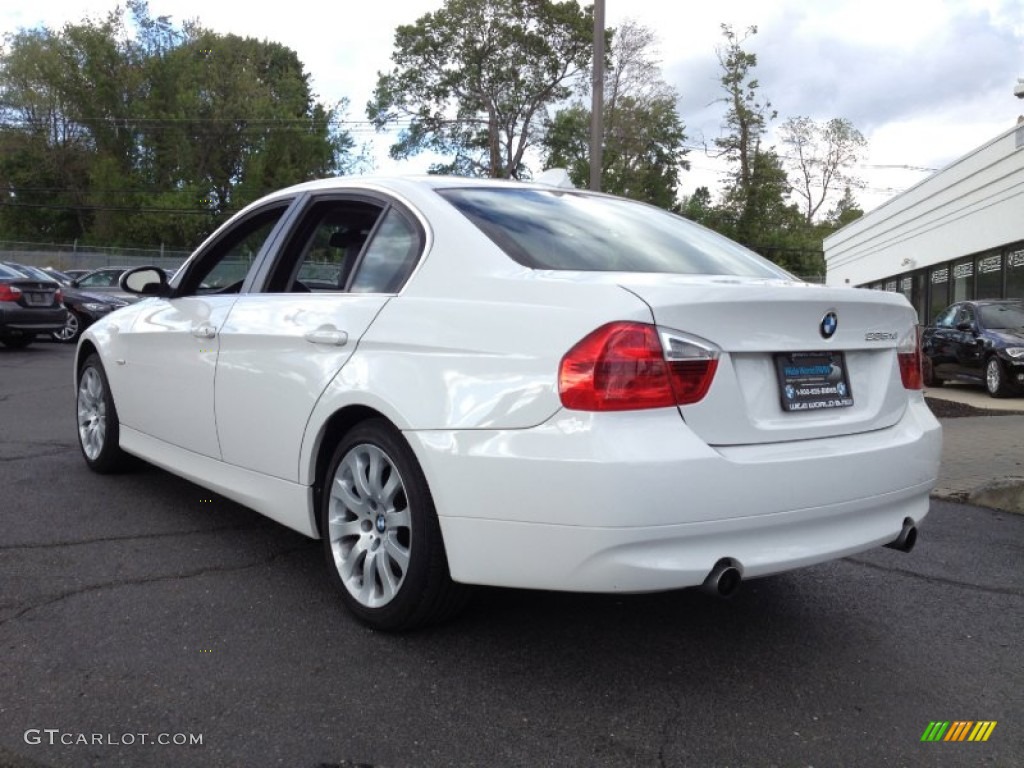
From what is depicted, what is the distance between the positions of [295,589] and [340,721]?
113cm

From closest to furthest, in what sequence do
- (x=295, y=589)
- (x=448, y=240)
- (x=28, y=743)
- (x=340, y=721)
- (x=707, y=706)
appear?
1. (x=28, y=743)
2. (x=340, y=721)
3. (x=707, y=706)
4. (x=448, y=240)
5. (x=295, y=589)

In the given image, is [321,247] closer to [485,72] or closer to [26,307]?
[26,307]

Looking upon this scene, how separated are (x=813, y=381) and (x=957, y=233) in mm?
20733

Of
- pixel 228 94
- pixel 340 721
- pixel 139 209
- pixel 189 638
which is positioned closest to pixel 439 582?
pixel 340 721

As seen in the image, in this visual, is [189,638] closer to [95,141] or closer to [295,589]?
[295,589]

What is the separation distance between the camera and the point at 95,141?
53.9 meters

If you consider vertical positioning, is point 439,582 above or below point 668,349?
below

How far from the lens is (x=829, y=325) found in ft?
9.74

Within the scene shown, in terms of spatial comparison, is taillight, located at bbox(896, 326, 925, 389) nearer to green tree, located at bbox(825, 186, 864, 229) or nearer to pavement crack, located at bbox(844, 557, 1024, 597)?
pavement crack, located at bbox(844, 557, 1024, 597)

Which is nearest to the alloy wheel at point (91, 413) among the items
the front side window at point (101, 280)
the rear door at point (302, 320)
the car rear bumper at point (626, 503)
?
the rear door at point (302, 320)

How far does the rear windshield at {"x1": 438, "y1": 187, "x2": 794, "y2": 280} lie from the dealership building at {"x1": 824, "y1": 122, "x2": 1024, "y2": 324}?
1135cm

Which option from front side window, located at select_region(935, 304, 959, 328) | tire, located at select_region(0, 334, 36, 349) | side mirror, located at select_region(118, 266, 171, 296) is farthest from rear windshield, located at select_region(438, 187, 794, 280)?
tire, located at select_region(0, 334, 36, 349)

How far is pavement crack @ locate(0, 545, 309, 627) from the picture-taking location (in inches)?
129

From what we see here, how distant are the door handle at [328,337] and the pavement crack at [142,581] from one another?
1126 mm
